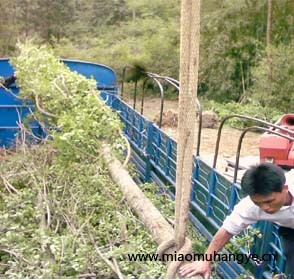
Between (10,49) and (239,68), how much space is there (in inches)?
344

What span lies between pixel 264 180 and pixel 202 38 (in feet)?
46.4

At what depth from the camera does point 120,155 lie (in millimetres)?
5648

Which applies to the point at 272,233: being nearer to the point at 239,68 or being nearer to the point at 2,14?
the point at 239,68

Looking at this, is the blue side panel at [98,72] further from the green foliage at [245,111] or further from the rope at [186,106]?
the rope at [186,106]

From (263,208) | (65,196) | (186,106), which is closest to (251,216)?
(263,208)

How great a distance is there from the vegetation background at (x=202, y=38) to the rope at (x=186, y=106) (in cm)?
979

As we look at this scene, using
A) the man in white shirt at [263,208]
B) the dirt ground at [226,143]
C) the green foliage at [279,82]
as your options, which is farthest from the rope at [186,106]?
the green foliage at [279,82]

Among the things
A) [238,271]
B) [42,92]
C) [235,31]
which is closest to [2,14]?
[235,31]

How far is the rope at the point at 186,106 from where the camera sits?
2.31m

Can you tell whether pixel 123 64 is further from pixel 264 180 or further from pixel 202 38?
pixel 264 180

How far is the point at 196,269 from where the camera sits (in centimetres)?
258

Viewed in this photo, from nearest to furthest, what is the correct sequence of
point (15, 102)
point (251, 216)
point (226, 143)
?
1. point (251, 216)
2. point (15, 102)
3. point (226, 143)

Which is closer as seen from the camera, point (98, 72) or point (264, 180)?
point (264, 180)

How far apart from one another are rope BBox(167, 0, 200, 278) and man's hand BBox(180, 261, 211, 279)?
0.05 meters
